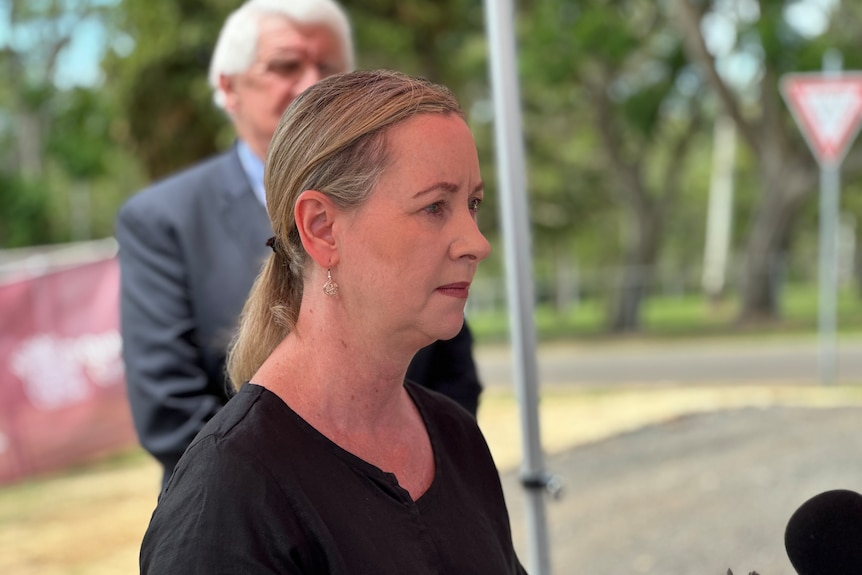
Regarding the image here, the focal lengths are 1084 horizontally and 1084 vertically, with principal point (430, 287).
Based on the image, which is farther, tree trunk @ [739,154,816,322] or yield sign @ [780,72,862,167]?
tree trunk @ [739,154,816,322]

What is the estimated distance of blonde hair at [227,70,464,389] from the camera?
1297 millimetres

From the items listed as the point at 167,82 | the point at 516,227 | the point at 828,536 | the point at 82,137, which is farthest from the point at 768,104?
the point at 82,137

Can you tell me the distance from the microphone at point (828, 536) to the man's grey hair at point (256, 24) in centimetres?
152

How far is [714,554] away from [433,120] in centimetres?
443

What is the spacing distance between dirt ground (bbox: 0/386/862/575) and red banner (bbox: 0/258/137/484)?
230 millimetres

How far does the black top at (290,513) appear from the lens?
1167 mm

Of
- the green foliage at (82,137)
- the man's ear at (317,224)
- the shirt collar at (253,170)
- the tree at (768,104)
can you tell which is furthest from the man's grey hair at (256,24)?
the green foliage at (82,137)

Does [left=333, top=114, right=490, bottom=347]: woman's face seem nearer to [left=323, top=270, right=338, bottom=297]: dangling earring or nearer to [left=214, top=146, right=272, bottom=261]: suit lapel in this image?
[left=323, top=270, right=338, bottom=297]: dangling earring

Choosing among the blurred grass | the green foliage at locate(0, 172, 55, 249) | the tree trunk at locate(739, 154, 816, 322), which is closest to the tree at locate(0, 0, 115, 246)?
the green foliage at locate(0, 172, 55, 249)

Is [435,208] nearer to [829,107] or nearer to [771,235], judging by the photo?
[829,107]

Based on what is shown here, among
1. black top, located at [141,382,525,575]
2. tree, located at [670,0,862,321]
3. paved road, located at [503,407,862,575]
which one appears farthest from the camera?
tree, located at [670,0,862,321]

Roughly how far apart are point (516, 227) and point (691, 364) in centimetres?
1147

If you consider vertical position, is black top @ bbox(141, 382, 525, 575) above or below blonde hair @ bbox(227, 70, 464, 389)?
below

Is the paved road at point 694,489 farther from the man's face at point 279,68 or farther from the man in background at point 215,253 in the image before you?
the man's face at point 279,68
